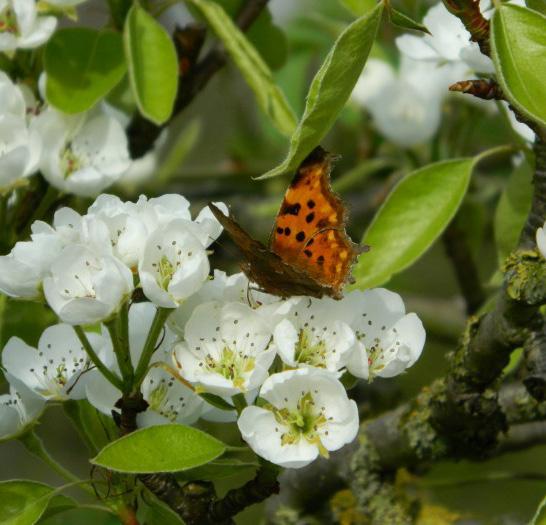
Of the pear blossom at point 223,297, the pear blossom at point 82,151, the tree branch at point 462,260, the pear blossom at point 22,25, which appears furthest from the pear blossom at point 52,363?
the tree branch at point 462,260

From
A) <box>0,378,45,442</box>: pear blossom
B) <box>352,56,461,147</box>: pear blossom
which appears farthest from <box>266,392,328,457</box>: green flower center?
<box>352,56,461,147</box>: pear blossom

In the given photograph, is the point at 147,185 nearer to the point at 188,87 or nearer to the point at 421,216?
the point at 188,87

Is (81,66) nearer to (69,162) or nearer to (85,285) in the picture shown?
(69,162)

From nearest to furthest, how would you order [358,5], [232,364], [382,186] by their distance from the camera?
[232,364] → [358,5] → [382,186]

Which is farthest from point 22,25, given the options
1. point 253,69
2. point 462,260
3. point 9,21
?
point 462,260

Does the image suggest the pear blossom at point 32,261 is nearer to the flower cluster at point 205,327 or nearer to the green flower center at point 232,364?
the flower cluster at point 205,327

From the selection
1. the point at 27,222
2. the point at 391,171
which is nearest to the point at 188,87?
the point at 27,222

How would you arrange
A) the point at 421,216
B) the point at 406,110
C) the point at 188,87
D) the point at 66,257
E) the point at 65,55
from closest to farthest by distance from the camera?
the point at 66,257
the point at 421,216
the point at 65,55
the point at 188,87
the point at 406,110

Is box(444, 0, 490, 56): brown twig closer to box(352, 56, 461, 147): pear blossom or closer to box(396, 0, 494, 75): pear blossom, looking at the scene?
box(396, 0, 494, 75): pear blossom
